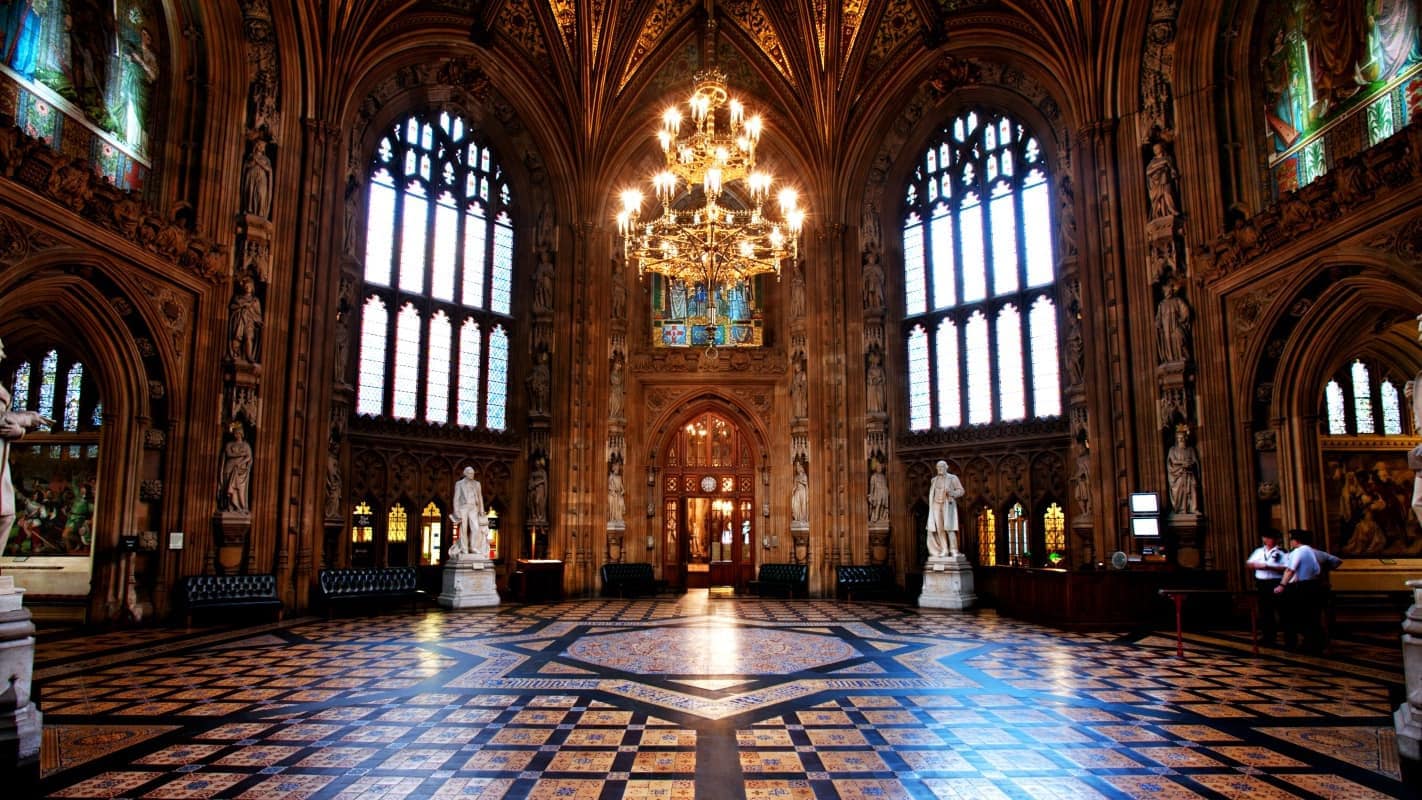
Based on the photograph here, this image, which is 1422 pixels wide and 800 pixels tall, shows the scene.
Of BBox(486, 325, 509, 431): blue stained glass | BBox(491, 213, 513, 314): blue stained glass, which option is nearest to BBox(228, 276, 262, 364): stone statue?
BBox(486, 325, 509, 431): blue stained glass

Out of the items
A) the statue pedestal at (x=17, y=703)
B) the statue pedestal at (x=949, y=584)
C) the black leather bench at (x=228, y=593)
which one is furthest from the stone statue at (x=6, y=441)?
the statue pedestal at (x=949, y=584)

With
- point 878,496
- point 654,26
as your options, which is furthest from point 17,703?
point 654,26

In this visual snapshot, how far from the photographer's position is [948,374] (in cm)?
2225

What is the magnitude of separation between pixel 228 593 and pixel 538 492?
8.52 meters

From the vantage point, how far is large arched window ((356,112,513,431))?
20.0 metres

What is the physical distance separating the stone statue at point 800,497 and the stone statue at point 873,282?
4945mm

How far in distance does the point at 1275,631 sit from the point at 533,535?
1612cm

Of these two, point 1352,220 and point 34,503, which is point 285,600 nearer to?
point 34,503

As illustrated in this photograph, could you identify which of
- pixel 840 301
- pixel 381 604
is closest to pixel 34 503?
pixel 381 604

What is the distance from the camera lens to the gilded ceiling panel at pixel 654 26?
73.5ft

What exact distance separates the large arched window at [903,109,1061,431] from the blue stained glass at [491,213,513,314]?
1144 centimetres

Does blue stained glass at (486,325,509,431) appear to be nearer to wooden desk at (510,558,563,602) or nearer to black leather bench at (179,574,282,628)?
wooden desk at (510,558,563,602)

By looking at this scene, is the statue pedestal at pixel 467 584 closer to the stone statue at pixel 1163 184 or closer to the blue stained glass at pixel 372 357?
the blue stained glass at pixel 372 357

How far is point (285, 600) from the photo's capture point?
50.5 ft
